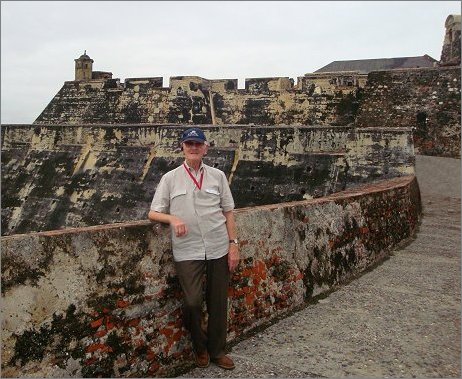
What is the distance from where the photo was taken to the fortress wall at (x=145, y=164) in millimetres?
11305

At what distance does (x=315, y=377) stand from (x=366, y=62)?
36178 millimetres

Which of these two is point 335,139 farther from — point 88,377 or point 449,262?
point 88,377

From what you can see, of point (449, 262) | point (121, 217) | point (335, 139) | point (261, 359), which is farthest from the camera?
point (121, 217)

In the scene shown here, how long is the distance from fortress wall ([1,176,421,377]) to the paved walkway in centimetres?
26

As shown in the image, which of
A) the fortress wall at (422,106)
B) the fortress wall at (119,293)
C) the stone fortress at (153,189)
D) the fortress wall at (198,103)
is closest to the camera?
the fortress wall at (119,293)

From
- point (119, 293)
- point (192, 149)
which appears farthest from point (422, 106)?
point (119, 293)

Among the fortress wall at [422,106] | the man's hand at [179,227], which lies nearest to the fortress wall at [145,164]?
the fortress wall at [422,106]

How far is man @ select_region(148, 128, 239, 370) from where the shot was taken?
286 cm

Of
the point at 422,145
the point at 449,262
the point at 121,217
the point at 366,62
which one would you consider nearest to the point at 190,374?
the point at 449,262

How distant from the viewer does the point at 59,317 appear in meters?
2.45

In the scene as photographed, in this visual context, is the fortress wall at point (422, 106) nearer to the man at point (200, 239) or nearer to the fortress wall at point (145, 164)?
the fortress wall at point (145, 164)

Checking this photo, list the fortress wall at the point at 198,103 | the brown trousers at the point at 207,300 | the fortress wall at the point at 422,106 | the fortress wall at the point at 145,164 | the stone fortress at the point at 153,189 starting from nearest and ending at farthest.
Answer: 1. the stone fortress at the point at 153,189
2. the brown trousers at the point at 207,300
3. the fortress wall at the point at 145,164
4. the fortress wall at the point at 422,106
5. the fortress wall at the point at 198,103

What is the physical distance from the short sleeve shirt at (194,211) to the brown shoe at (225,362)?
635mm

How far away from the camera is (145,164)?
14.2 metres
